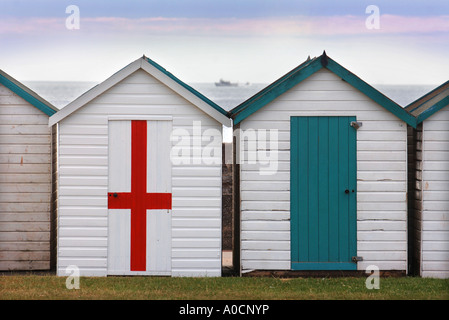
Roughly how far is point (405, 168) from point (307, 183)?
4.50ft

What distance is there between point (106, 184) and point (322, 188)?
298 cm

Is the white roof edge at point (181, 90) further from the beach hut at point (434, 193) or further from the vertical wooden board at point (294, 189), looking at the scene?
the beach hut at point (434, 193)

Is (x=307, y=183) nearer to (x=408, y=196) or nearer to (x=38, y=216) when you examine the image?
(x=408, y=196)

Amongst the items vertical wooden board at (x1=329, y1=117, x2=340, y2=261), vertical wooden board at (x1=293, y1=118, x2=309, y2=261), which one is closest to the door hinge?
vertical wooden board at (x1=329, y1=117, x2=340, y2=261)

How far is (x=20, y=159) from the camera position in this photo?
1110 cm

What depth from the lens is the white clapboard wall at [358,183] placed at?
1052 cm

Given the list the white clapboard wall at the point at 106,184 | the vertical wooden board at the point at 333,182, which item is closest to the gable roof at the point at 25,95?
the white clapboard wall at the point at 106,184

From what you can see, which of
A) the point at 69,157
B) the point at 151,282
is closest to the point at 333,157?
the point at 151,282

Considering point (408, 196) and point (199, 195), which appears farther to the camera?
point (408, 196)

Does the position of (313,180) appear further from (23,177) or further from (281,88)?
(23,177)

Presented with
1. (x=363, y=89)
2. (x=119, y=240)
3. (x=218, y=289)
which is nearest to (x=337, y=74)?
(x=363, y=89)

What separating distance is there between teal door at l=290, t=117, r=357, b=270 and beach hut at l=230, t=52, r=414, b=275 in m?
0.01

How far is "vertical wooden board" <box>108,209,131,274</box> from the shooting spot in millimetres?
10500

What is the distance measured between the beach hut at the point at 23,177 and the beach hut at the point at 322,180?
286 cm
